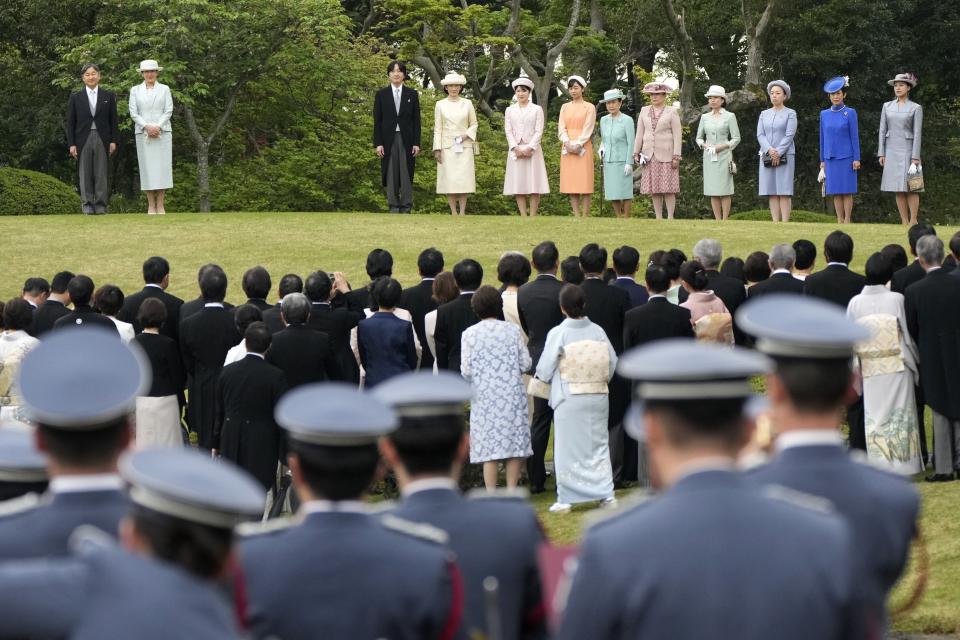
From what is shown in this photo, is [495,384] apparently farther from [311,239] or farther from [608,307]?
[311,239]

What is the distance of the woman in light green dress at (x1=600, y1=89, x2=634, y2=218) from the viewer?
19062mm

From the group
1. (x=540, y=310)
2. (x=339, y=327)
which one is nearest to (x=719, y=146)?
(x=540, y=310)

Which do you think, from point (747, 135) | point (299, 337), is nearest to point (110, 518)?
point (299, 337)

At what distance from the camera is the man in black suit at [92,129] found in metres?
18.9

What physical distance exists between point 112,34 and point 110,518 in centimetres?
2319

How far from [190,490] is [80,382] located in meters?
0.48

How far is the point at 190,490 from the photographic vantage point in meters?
2.61

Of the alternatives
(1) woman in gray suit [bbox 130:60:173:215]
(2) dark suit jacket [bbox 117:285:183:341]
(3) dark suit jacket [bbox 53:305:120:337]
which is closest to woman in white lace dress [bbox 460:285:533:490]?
(2) dark suit jacket [bbox 117:285:183:341]

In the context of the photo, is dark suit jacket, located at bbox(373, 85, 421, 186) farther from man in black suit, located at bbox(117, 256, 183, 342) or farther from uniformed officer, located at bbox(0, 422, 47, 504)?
uniformed officer, located at bbox(0, 422, 47, 504)

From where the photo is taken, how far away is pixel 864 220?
109 feet

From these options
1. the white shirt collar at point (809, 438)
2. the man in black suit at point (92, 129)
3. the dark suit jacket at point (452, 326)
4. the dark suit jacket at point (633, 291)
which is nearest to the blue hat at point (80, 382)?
the white shirt collar at point (809, 438)

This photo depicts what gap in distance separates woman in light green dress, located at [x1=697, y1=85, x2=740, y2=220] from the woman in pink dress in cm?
199

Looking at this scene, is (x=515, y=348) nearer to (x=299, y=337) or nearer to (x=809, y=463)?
(x=299, y=337)

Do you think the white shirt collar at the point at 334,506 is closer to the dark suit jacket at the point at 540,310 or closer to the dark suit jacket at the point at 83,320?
the dark suit jacket at the point at 83,320
